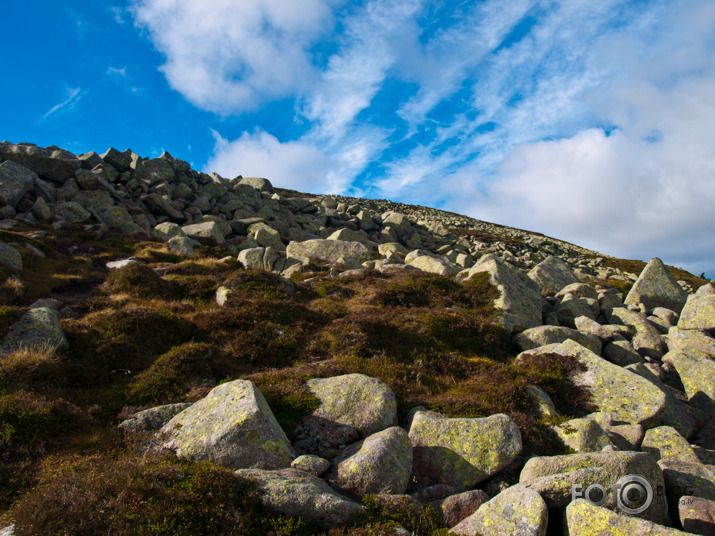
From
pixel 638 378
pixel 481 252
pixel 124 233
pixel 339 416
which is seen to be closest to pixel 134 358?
pixel 339 416

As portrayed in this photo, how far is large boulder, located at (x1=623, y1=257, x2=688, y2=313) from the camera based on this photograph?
2489 cm

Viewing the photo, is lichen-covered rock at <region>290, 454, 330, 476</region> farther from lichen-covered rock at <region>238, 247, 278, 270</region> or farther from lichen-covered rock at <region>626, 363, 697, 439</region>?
lichen-covered rock at <region>238, 247, 278, 270</region>

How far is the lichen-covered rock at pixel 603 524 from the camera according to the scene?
5.84 meters

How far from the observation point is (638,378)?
13.2 m

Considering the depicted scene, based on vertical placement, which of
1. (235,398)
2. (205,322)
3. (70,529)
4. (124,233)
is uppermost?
(124,233)

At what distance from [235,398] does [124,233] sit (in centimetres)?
2589

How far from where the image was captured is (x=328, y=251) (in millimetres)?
31547

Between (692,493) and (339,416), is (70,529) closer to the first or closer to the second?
(339,416)

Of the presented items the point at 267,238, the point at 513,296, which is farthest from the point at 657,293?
the point at 267,238

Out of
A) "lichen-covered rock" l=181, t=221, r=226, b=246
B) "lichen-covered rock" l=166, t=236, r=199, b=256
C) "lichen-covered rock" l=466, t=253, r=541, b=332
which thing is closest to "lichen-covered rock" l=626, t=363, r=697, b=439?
"lichen-covered rock" l=466, t=253, r=541, b=332

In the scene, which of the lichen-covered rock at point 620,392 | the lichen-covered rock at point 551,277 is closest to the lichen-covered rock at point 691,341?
the lichen-covered rock at point 620,392

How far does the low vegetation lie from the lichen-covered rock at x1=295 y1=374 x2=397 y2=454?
460 mm

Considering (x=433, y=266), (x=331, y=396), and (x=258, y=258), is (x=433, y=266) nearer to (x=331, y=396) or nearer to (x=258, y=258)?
(x=258, y=258)

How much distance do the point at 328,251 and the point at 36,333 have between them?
68.6ft
